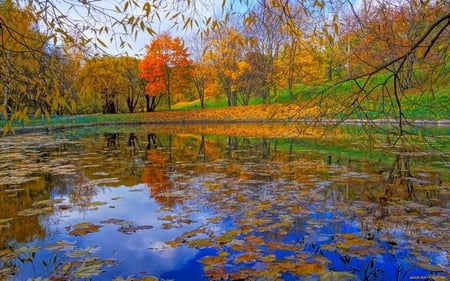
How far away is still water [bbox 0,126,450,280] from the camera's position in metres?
3.46

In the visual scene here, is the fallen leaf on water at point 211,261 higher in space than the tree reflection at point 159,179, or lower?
lower

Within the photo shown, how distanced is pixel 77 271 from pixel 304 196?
375cm

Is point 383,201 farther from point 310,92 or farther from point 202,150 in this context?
point 202,150

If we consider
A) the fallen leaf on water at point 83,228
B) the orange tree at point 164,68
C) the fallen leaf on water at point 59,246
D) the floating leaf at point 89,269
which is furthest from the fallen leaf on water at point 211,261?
the orange tree at point 164,68

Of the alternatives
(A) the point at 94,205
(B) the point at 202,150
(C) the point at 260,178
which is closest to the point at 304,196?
(C) the point at 260,178

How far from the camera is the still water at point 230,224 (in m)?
3.46

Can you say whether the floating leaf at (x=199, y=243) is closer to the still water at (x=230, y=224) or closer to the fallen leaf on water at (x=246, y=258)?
the still water at (x=230, y=224)

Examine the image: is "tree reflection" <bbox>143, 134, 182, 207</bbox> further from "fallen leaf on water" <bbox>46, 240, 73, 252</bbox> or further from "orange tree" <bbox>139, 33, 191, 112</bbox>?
"orange tree" <bbox>139, 33, 191, 112</bbox>

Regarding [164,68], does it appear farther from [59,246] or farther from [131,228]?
[59,246]

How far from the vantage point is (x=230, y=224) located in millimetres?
4699

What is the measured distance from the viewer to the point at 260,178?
7785 mm

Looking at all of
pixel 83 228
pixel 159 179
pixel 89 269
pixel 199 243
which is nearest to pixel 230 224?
pixel 199 243

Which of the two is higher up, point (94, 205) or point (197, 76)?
point (197, 76)

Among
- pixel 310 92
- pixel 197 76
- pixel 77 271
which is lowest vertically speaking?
pixel 77 271
